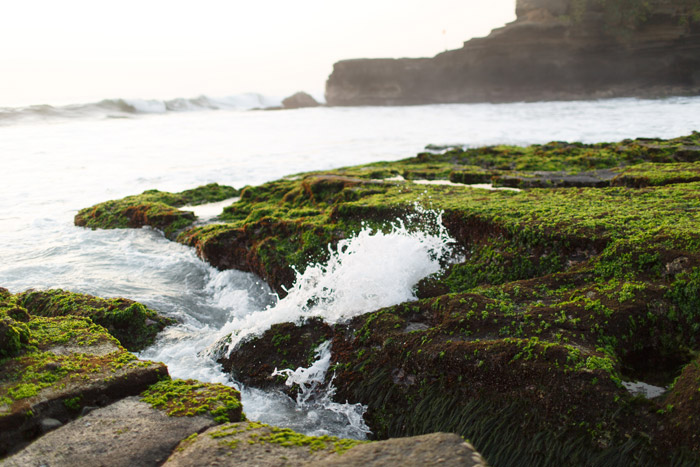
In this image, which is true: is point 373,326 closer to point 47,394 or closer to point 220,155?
point 47,394

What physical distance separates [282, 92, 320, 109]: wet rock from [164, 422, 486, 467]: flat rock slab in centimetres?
7703

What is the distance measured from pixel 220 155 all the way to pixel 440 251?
1600cm

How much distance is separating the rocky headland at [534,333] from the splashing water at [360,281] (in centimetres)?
13

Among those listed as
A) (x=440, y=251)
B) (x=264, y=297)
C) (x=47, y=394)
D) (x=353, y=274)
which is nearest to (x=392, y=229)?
(x=440, y=251)

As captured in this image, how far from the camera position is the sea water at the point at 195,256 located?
448 cm

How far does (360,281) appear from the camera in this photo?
4.70m

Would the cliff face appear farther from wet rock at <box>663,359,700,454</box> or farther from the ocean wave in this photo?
wet rock at <box>663,359,700,454</box>

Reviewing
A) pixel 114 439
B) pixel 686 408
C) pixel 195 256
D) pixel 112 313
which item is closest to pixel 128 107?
pixel 195 256

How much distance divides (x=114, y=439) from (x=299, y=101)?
78408 millimetres

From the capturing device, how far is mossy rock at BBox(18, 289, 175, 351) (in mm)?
4832

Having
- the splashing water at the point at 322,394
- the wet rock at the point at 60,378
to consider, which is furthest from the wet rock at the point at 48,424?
the splashing water at the point at 322,394

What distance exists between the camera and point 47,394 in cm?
290

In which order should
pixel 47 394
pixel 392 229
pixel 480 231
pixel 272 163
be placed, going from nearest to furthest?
1. pixel 47 394
2. pixel 480 231
3. pixel 392 229
4. pixel 272 163

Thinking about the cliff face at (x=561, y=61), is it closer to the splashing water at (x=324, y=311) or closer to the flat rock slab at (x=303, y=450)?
the splashing water at (x=324, y=311)
